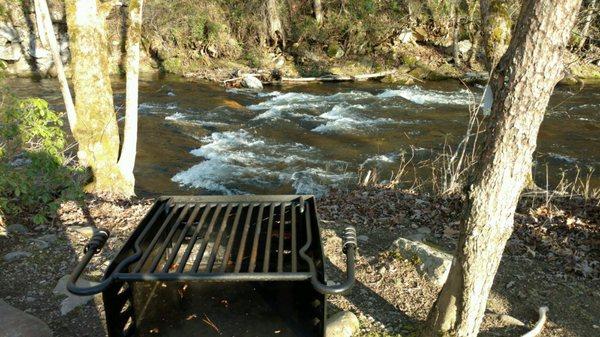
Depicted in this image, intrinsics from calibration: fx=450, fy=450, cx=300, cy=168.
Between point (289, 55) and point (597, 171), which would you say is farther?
point (289, 55)

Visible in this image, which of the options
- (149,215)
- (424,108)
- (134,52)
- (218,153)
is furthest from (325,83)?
(149,215)

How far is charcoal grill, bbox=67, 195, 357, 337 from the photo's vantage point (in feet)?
8.84

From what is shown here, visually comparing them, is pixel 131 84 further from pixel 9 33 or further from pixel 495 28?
pixel 9 33

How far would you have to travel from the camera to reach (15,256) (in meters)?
4.83

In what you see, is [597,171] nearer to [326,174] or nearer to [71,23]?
[326,174]

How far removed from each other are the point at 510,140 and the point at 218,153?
888cm

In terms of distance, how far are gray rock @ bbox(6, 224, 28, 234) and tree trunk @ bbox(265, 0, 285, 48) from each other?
61.8ft

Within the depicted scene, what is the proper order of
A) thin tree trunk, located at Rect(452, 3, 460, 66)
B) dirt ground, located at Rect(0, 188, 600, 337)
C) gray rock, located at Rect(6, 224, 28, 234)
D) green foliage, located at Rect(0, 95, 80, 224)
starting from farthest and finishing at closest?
thin tree trunk, located at Rect(452, 3, 460, 66), gray rock, located at Rect(6, 224, 28, 234), green foliage, located at Rect(0, 95, 80, 224), dirt ground, located at Rect(0, 188, 600, 337)

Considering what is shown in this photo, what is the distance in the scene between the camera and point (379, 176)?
9.65 m

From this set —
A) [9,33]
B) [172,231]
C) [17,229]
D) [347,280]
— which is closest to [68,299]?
[172,231]

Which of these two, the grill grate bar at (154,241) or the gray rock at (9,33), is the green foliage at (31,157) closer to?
the grill grate bar at (154,241)

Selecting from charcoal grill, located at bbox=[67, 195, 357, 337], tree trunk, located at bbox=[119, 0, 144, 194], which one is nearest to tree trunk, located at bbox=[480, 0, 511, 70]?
charcoal grill, located at bbox=[67, 195, 357, 337]

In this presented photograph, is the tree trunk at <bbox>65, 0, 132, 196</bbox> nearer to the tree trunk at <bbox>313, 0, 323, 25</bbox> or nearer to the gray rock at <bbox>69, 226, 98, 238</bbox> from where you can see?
the gray rock at <bbox>69, 226, 98, 238</bbox>

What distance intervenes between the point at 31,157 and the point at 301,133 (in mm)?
8094
